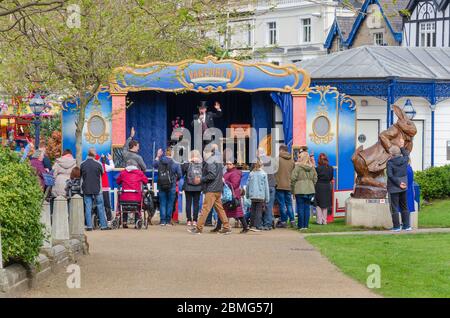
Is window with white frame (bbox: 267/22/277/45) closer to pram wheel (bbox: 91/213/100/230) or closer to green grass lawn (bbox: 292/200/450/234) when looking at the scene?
green grass lawn (bbox: 292/200/450/234)

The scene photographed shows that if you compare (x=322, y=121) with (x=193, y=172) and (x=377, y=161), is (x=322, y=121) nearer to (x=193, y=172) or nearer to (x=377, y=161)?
(x=377, y=161)

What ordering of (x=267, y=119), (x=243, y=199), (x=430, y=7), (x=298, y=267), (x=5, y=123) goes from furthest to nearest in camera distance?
(x=430, y=7) → (x=5, y=123) → (x=267, y=119) → (x=243, y=199) → (x=298, y=267)

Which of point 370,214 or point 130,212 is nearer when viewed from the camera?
point 370,214

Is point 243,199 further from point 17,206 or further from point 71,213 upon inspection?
point 17,206

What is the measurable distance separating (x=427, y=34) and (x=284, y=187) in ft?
105

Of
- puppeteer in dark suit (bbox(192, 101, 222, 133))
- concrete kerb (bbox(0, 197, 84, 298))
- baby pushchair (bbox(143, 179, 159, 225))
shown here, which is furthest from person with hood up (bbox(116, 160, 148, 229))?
puppeteer in dark suit (bbox(192, 101, 222, 133))

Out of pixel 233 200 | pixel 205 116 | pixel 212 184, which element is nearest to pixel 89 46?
pixel 212 184

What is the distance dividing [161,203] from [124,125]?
180 inches

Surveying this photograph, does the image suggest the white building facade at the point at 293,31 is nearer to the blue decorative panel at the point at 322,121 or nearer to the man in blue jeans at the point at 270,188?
the blue decorative panel at the point at 322,121

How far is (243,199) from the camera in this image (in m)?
25.2

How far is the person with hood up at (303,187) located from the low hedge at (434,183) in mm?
6648

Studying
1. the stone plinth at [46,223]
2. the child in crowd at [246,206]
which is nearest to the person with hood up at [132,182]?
the child in crowd at [246,206]

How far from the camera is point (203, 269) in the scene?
17.0 meters

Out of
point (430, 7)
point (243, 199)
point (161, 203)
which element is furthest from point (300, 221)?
point (430, 7)
